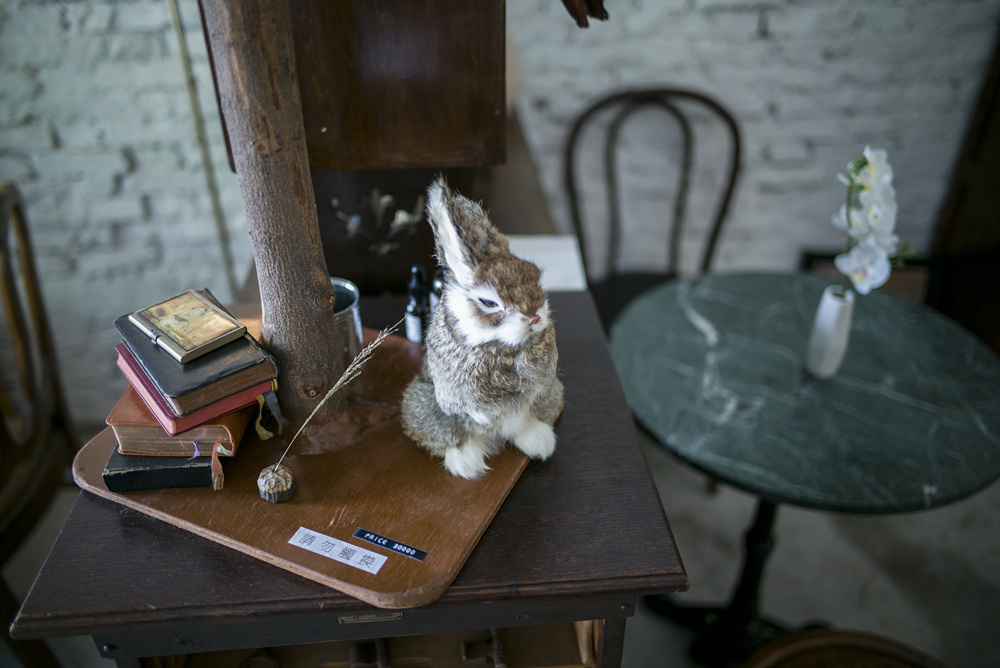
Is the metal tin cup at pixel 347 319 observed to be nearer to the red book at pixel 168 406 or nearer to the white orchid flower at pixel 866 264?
the red book at pixel 168 406

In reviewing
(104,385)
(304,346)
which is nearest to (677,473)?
(304,346)

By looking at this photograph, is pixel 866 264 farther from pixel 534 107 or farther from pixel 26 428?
pixel 26 428

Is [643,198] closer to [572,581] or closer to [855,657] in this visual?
[855,657]

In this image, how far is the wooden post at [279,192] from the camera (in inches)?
24.0

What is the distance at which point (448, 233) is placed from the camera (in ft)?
2.09

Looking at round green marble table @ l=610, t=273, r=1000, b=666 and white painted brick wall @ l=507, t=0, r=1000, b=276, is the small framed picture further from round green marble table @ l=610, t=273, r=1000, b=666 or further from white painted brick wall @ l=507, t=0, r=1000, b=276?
white painted brick wall @ l=507, t=0, r=1000, b=276

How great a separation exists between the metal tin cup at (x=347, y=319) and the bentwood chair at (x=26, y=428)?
2.68 feet

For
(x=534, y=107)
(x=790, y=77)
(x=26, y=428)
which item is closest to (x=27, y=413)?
(x=26, y=428)

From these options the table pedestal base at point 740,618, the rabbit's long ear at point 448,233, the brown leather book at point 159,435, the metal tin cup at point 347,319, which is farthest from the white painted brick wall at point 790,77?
the brown leather book at point 159,435

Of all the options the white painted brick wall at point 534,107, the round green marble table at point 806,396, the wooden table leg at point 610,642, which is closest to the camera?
the wooden table leg at point 610,642

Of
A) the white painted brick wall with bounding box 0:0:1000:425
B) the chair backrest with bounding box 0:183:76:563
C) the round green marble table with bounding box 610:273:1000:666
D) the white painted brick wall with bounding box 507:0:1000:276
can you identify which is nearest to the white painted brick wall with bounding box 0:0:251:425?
the white painted brick wall with bounding box 0:0:1000:425

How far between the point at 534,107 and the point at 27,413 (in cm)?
155

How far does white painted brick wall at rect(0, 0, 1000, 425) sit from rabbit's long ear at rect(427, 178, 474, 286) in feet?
4.17

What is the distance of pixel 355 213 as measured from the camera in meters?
1.10
